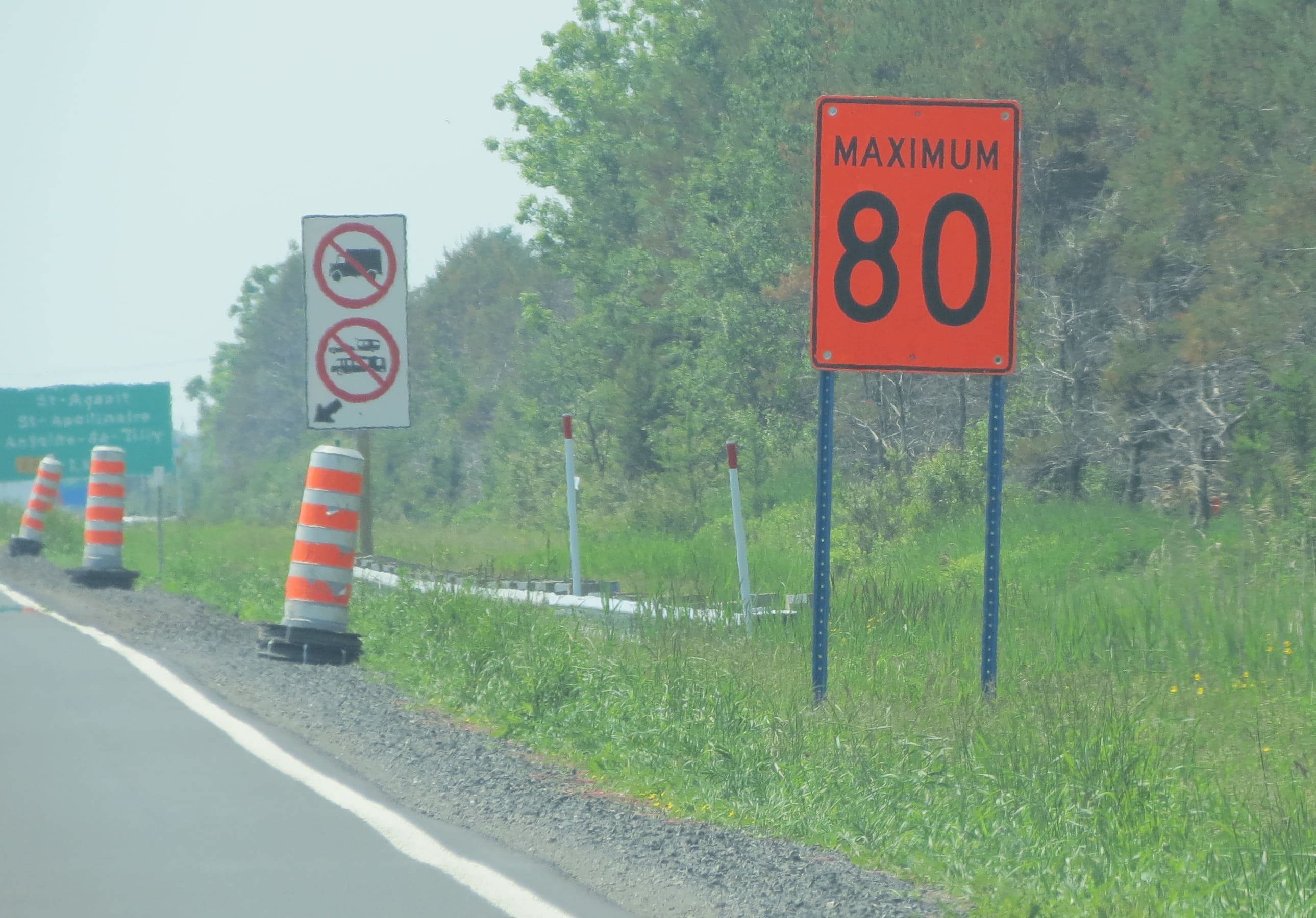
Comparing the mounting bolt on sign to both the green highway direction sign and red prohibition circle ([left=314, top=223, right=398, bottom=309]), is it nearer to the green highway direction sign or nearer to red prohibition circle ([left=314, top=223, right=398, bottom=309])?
red prohibition circle ([left=314, top=223, right=398, bottom=309])

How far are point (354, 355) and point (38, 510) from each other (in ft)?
50.7

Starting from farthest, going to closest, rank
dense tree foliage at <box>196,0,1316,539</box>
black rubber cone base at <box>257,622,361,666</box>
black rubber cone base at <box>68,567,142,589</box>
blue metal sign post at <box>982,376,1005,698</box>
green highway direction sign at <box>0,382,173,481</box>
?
green highway direction sign at <box>0,382,173,481</box> → dense tree foliage at <box>196,0,1316,539</box> → black rubber cone base at <box>68,567,142,589</box> → black rubber cone base at <box>257,622,361,666</box> → blue metal sign post at <box>982,376,1005,698</box>

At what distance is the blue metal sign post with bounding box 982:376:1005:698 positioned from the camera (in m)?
7.91

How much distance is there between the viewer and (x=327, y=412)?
504 inches

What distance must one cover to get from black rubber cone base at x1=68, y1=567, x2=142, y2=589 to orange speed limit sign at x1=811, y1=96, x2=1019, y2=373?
13416 millimetres

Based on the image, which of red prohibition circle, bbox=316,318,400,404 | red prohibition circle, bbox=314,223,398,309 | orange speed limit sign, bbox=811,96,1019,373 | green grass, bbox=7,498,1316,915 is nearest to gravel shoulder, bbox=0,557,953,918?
green grass, bbox=7,498,1316,915

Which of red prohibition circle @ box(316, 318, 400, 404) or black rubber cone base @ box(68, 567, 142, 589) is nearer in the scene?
red prohibition circle @ box(316, 318, 400, 404)

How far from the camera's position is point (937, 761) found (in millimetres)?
7176

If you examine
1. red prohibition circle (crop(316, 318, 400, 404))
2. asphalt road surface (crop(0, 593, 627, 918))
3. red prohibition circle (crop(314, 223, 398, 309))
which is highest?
red prohibition circle (crop(314, 223, 398, 309))

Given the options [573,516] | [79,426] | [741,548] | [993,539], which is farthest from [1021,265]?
[79,426]

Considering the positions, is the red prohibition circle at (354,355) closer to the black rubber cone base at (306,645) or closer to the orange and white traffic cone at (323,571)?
the orange and white traffic cone at (323,571)

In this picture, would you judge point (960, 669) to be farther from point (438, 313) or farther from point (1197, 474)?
point (438, 313)

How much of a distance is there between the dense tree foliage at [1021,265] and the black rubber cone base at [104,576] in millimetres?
10606

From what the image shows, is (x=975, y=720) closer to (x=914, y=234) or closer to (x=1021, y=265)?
(x=914, y=234)
